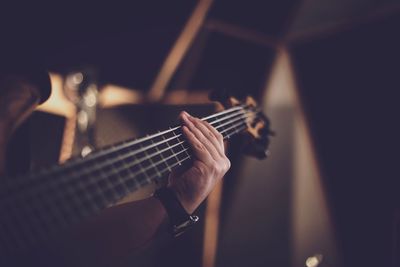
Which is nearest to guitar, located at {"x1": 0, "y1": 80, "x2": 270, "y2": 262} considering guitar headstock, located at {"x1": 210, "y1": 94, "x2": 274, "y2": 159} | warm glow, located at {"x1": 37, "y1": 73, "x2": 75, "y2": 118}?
guitar headstock, located at {"x1": 210, "y1": 94, "x2": 274, "y2": 159}

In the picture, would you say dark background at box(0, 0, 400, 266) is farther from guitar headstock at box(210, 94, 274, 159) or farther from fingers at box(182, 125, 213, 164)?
fingers at box(182, 125, 213, 164)

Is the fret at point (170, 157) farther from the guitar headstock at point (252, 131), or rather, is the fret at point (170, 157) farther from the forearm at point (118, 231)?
the guitar headstock at point (252, 131)

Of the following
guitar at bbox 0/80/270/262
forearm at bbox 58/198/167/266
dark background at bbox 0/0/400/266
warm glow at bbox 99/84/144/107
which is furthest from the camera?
warm glow at bbox 99/84/144/107

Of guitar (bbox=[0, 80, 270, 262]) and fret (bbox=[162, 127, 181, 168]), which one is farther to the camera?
fret (bbox=[162, 127, 181, 168])

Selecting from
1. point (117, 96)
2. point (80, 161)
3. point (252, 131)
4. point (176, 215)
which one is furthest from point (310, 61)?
point (80, 161)

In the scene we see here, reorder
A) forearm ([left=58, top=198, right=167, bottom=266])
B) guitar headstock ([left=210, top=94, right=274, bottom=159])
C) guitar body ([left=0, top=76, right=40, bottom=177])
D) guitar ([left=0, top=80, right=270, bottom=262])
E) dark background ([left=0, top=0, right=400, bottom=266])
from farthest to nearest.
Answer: dark background ([left=0, top=0, right=400, bottom=266]) < guitar headstock ([left=210, top=94, right=274, bottom=159]) < forearm ([left=58, top=198, right=167, bottom=266]) < guitar body ([left=0, top=76, right=40, bottom=177]) < guitar ([left=0, top=80, right=270, bottom=262])

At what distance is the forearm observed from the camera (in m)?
0.70

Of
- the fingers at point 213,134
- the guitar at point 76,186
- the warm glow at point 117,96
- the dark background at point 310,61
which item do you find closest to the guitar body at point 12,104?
the guitar at point 76,186

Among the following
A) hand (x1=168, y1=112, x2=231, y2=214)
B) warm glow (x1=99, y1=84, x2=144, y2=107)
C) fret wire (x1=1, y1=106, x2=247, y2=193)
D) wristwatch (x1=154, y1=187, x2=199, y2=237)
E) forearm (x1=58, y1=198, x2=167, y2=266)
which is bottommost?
warm glow (x1=99, y1=84, x2=144, y2=107)

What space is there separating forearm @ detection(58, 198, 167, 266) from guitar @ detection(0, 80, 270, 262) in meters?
0.18

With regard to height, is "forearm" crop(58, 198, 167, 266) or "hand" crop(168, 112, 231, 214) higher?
"hand" crop(168, 112, 231, 214)

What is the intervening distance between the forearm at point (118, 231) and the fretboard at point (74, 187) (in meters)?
0.18

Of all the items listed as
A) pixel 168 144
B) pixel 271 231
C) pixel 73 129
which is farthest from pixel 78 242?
pixel 271 231

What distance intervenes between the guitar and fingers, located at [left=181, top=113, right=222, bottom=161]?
0.15ft
